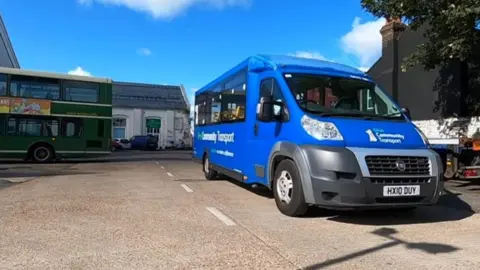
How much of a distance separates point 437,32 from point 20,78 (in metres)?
17.8

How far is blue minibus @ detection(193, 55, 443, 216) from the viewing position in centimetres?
672

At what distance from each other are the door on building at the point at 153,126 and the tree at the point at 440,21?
157ft

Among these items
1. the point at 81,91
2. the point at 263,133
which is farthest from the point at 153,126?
the point at 263,133

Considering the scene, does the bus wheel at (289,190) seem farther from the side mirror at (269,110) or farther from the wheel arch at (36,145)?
the wheel arch at (36,145)

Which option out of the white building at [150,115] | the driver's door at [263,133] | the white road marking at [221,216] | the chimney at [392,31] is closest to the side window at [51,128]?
the driver's door at [263,133]

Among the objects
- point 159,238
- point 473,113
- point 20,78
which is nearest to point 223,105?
point 159,238

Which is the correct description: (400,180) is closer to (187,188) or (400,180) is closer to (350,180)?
(350,180)

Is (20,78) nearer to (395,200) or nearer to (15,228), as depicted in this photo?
(15,228)

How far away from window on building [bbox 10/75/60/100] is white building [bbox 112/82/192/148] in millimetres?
34687

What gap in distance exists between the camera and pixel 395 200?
22.4 feet

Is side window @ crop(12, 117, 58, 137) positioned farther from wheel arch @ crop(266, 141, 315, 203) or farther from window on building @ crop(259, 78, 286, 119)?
wheel arch @ crop(266, 141, 315, 203)

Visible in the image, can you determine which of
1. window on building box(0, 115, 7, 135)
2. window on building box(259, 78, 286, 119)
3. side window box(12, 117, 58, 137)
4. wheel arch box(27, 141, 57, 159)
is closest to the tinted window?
window on building box(259, 78, 286, 119)

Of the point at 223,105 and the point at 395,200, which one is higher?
the point at 223,105

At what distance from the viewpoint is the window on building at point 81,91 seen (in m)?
22.4
